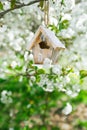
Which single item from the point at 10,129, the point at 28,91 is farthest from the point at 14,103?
the point at 10,129

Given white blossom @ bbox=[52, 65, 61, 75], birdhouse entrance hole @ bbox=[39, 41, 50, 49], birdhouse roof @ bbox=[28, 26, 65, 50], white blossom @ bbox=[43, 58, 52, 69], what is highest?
birdhouse roof @ bbox=[28, 26, 65, 50]

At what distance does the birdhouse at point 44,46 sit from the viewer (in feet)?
7.58

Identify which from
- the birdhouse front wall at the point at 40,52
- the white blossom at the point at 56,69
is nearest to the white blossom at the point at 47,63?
Answer: the white blossom at the point at 56,69

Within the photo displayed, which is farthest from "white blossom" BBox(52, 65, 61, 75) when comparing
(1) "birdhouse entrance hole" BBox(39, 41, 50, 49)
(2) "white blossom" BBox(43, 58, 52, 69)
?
(1) "birdhouse entrance hole" BBox(39, 41, 50, 49)

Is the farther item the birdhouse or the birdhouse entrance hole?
the birdhouse entrance hole

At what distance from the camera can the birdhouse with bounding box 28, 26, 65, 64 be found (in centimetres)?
231

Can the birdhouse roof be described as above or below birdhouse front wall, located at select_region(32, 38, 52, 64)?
above

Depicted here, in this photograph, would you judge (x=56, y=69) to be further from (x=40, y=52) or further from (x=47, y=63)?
(x=40, y=52)

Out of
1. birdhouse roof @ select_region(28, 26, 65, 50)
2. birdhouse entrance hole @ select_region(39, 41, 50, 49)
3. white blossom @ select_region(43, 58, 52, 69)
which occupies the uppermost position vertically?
birdhouse roof @ select_region(28, 26, 65, 50)

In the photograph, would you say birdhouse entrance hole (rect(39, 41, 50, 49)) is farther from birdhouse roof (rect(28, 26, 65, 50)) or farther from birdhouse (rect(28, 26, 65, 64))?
birdhouse roof (rect(28, 26, 65, 50))

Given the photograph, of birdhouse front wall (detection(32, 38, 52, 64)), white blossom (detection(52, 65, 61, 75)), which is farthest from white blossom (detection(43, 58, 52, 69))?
birdhouse front wall (detection(32, 38, 52, 64))

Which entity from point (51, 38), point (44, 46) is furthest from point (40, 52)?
point (51, 38)

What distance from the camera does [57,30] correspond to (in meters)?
2.45

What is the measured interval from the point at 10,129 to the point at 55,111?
8.09 feet
